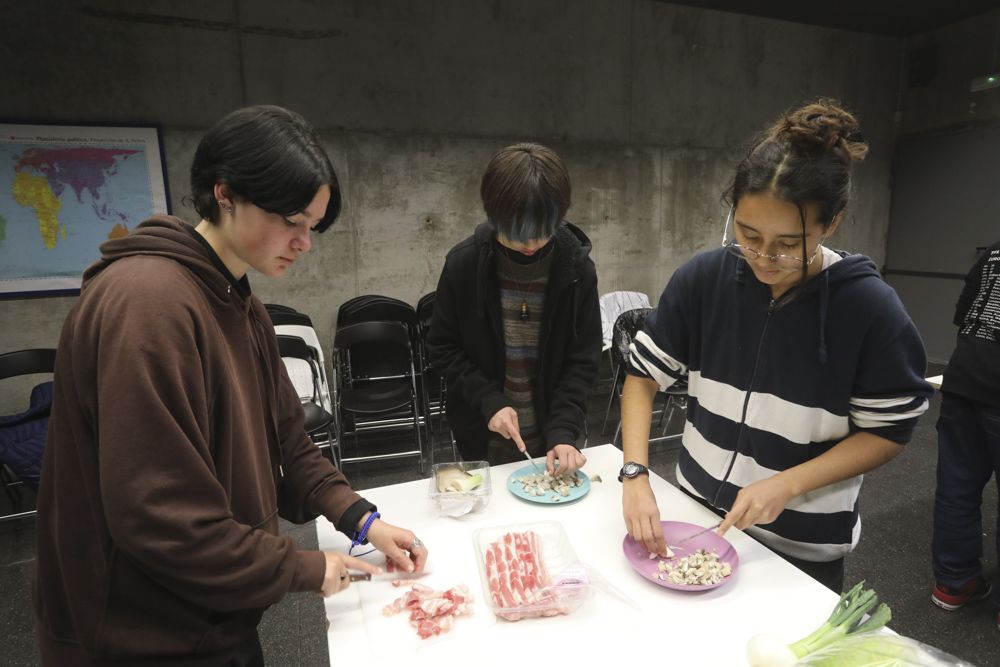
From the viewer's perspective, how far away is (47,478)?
0.87 meters

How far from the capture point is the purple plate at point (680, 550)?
1.10 meters

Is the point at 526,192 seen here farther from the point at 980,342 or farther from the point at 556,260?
the point at 980,342

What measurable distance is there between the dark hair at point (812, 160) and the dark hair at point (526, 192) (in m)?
0.58

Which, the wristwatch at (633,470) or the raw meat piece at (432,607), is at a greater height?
the wristwatch at (633,470)

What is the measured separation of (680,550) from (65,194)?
13.8 feet

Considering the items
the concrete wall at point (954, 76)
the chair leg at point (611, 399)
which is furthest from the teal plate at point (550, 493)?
the concrete wall at point (954, 76)

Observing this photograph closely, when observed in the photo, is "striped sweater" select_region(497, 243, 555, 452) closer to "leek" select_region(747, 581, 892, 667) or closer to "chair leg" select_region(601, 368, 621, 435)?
"leek" select_region(747, 581, 892, 667)

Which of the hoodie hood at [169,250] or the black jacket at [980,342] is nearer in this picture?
the hoodie hood at [169,250]

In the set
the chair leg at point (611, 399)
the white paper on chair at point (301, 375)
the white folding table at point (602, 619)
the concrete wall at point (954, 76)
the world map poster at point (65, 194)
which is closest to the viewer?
the white folding table at point (602, 619)

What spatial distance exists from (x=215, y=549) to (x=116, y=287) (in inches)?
15.2

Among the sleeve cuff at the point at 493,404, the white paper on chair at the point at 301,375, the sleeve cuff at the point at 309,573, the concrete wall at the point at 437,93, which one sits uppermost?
the concrete wall at the point at 437,93

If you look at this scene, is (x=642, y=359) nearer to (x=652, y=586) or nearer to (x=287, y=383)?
(x=652, y=586)

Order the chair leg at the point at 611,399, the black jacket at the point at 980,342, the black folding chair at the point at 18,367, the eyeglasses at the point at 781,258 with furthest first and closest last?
the chair leg at the point at 611,399 → the black folding chair at the point at 18,367 → the black jacket at the point at 980,342 → the eyeglasses at the point at 781,258

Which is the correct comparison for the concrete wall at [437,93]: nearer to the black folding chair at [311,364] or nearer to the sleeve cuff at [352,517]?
the black folding chair at [311,364]
